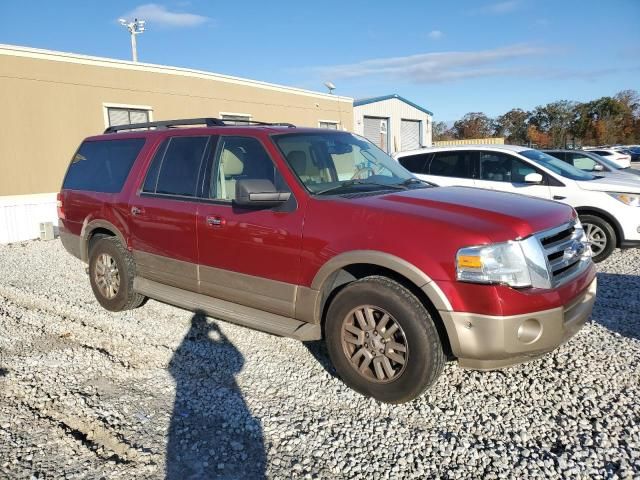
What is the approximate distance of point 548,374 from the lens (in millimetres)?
3771

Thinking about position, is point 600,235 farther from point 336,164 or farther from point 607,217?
point 336,164

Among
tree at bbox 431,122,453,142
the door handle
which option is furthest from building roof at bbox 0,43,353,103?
tree at bbox 431,122,453,142

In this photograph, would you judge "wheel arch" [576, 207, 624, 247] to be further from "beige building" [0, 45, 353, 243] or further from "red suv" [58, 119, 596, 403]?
"beige building" [0, 45, 353, 243]

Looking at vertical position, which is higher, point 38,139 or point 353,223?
point 38,139

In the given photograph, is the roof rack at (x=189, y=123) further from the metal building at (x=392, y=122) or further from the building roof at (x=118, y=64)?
the metal building at (x=392, y=122)

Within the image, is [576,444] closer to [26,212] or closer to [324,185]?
[324,185]

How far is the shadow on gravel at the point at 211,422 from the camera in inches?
110

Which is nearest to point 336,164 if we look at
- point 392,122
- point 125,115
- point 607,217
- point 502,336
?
point 502,336

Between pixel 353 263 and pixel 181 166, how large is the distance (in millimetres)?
2213

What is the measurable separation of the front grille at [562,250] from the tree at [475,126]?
81830 mm

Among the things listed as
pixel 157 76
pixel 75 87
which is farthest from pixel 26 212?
pixel 157 76

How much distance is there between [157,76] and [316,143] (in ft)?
39.1

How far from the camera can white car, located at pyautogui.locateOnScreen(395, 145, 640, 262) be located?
711 cm

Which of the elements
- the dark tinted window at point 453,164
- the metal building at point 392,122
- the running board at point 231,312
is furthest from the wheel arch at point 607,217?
the metal building at point 392,122
